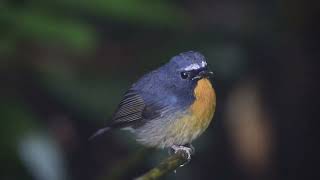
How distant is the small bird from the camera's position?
389cm

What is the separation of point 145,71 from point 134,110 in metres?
1.19

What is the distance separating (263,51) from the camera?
19.3 ft

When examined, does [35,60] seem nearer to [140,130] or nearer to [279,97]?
[140,130]

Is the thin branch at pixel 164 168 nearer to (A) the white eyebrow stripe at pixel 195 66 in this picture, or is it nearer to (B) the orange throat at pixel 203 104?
(A) the white eyebrow stripe at pixel 195 66

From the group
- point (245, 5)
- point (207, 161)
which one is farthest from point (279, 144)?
point (245, 5)

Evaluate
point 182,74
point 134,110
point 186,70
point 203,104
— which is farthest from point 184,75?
point 134,110

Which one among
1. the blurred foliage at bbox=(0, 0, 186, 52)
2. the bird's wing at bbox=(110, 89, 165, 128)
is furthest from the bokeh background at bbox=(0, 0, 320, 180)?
the bird's wing at bbox=(110, 89, 165, 128)

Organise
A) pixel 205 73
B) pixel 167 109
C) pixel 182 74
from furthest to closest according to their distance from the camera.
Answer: pixel 167 109 < pixel 182 74 < pixel 205 73

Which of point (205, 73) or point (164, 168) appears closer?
point (164, 168)

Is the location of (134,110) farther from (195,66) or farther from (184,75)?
(195,66)

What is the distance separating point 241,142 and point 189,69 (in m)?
2.73

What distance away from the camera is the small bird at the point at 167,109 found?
153 inches

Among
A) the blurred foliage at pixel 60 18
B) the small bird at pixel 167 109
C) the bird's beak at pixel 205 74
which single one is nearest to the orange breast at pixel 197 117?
the small bird at pixel 167 109

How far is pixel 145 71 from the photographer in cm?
530
